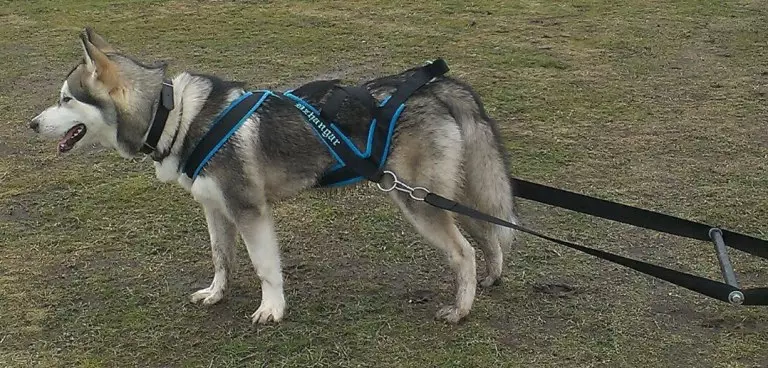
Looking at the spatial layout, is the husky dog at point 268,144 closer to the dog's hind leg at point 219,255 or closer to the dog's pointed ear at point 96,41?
the dog's pointed ear at point 96,41

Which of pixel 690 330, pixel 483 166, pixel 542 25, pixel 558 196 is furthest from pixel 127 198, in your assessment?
pixel 542 25

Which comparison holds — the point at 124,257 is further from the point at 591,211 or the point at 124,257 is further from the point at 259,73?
the point at 259,73

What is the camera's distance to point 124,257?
496 cm

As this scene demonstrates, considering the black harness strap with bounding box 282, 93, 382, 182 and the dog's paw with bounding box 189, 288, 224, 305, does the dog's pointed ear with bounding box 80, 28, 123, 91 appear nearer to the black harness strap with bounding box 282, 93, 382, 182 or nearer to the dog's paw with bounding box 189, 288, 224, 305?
the black harness strap with bounding box 282, 93, 382, 182

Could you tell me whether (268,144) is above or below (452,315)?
above

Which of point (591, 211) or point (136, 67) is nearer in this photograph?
point (591, 211)

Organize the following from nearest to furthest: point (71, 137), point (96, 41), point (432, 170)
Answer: point (71, 137), point (432, 170), point (96, 41)

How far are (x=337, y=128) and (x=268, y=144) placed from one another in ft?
1.16

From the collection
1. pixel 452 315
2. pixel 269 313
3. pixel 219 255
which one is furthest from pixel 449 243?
pixel 219 255

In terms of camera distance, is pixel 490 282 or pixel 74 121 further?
pixel 490 282

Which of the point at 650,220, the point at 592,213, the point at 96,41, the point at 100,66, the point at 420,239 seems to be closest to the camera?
the point at 650,220

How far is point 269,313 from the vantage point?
4270mm

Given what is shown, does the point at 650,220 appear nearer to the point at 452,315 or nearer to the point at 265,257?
the point at 452,315

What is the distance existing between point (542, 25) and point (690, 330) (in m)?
6.42
